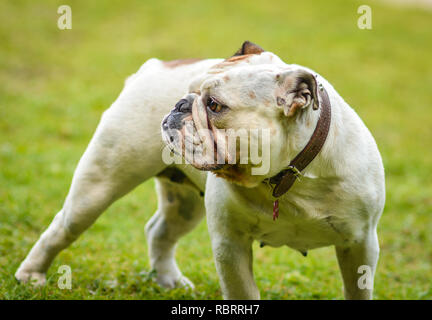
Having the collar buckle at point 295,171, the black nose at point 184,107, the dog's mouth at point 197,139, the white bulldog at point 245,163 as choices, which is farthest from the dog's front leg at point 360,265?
the black nose at point 184,107

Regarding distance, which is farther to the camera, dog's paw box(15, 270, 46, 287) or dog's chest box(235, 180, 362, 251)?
dog's paw box(15, 270, 46, 287)

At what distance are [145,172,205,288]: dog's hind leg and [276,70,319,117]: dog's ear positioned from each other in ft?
6.93

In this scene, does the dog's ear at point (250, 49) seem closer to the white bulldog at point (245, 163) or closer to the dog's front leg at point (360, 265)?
the white bulldog at point (245, 163)

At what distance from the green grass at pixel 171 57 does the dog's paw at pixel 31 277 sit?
86 millimetres

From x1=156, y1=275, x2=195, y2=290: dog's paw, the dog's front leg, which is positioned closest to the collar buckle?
the dog's front leg

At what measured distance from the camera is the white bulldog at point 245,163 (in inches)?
117

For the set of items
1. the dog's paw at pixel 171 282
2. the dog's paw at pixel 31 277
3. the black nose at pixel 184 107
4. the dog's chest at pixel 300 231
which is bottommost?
the dog's paw at pixel 171 282

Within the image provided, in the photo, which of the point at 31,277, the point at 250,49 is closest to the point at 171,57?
the point at 31,277

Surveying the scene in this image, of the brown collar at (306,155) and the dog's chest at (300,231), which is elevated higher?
the brown collar at (306,155)

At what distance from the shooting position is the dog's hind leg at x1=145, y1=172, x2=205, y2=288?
16.3 feet

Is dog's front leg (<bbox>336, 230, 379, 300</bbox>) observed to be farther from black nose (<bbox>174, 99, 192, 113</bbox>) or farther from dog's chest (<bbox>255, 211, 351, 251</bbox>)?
black nose (<bbox>174, 99, 192, 113</bbox>)

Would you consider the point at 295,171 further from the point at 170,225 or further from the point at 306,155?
the point at 170,225

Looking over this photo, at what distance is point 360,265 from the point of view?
3773 mm
